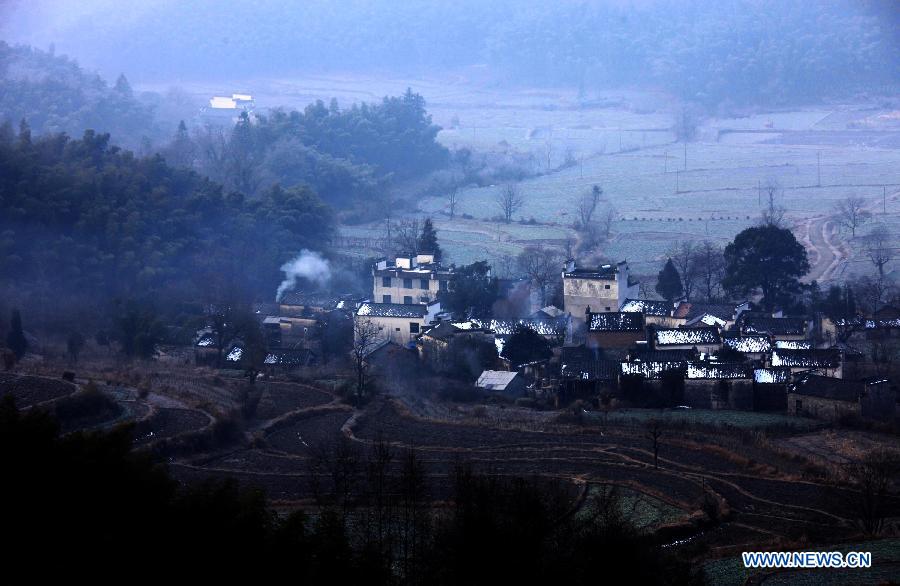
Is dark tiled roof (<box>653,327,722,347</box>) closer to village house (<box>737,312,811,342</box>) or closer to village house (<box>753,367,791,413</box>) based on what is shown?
village house (<box>737,312,811,342</box>)

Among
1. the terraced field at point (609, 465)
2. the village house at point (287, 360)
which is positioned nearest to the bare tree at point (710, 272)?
the village house at point (287, 360)

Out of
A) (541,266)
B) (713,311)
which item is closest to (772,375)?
(713,311)

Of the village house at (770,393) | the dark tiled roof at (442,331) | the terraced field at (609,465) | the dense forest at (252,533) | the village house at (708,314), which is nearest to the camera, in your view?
the dense forest at (252,533)

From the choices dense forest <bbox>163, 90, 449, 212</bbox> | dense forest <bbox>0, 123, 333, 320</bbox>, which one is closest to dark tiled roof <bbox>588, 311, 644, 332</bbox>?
dense forest <bbox>0, 123, 333, 320</bbox>

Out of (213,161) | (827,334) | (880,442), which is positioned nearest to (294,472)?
(880,442)

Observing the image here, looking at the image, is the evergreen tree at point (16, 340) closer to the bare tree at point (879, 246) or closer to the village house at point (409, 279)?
the village house at point (409, 279)

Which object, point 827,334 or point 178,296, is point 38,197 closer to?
point 178,296
